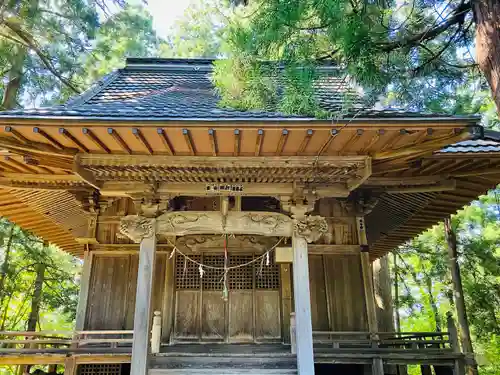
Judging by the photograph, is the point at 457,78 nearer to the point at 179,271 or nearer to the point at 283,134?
the point at 283,134

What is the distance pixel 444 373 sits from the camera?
7.63m

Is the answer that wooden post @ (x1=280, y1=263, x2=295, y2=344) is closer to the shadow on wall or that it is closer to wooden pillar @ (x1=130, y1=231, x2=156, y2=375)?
the shadow on wall

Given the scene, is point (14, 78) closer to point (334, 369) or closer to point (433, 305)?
point (334, 369)

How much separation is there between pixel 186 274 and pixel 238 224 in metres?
2.28

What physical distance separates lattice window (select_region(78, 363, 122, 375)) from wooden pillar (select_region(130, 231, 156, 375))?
2.89 metres

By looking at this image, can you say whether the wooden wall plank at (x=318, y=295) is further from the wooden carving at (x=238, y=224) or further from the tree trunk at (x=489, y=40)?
the tree trunk at (x=489, y=40)

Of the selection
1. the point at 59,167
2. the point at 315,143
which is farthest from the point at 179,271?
the point at 315,143

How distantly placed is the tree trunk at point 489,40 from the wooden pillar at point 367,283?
3728 mm

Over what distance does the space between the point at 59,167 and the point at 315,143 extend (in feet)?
11.6

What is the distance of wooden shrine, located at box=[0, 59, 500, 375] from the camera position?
478cm

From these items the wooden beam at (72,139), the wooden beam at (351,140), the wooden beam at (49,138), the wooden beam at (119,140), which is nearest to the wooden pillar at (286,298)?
the wooden beam at (351,140)

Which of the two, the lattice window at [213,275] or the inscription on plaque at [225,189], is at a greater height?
the inscription on plaque at [225,189]

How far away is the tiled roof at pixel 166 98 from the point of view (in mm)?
4613

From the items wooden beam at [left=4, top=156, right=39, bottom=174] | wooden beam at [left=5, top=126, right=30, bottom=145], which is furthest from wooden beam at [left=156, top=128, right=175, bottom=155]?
wooden beam at [left=4, top=156, right=39, bottom=174]
